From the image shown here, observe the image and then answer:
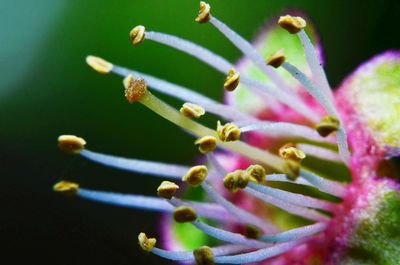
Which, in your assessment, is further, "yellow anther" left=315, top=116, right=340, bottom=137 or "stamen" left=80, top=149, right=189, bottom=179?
"stamen" left=80, top=149, right=189, bottom=179

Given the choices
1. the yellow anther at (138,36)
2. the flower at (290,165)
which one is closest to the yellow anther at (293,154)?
the flower at (290,165)

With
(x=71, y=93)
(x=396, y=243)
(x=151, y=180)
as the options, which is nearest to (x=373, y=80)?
(x=396, y=243)

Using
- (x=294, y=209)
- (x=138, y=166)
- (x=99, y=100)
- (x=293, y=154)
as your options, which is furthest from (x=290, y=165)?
(x=99, y=100)

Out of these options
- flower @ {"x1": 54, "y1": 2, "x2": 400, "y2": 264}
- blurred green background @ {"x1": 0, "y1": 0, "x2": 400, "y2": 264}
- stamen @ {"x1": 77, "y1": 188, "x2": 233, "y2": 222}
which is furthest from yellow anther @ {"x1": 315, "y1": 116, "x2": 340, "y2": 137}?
blurred green background @ {"x1": 0, "y1": 0, "x2": 400, "y2": 264}

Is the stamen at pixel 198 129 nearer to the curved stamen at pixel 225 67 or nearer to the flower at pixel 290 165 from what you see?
the flower at pixel 290 165

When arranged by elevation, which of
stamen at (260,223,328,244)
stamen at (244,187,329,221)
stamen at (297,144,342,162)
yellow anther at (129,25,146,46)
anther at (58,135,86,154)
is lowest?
stamen at (260,223,328,244)

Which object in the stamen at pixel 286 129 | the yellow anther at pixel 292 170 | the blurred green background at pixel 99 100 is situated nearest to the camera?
the yellow anther at pixel 292 170

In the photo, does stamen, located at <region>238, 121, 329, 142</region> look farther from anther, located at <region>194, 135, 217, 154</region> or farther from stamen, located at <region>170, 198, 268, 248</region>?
stamen, located at <region>170, 198, 268, 248</region>
